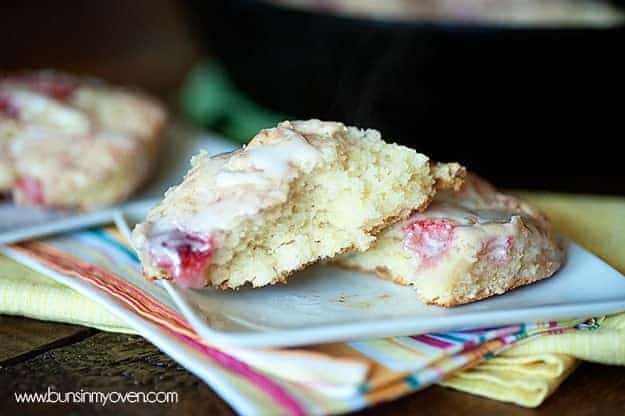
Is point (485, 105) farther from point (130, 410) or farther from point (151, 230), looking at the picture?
point (130, 410)

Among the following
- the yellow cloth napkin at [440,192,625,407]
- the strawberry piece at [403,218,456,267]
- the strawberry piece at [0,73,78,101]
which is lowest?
the yellow cloth napkin at [440,192,625,407]

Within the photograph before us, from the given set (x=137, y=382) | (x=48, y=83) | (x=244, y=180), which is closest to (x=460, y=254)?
(x=244, y=180)

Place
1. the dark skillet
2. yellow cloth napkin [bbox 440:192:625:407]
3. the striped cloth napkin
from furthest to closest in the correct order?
the dark skillet < yellow cloth napkin [bbox 440:192:625:407] < the striped cloth napkin

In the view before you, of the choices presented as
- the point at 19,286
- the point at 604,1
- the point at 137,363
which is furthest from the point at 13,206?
the point at 604,1

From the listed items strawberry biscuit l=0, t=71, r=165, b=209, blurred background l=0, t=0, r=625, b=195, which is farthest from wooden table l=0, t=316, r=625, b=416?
blurred background l=0, t=0, r=625, b=195

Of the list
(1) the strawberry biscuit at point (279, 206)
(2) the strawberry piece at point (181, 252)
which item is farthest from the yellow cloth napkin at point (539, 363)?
(2) the strawberry piece at point (181, 252)

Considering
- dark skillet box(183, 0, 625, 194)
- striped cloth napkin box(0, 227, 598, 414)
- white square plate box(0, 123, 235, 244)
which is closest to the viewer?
striped cloth napkin box(0, 227, 598, 414)

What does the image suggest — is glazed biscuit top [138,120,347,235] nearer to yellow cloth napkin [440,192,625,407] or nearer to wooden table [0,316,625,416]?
wooden table [0,316,625,416]

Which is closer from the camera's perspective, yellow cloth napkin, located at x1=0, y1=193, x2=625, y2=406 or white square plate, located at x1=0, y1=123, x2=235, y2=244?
yellow cloth napkin, located at x1=0, y1=193, x2=625, y2=406
